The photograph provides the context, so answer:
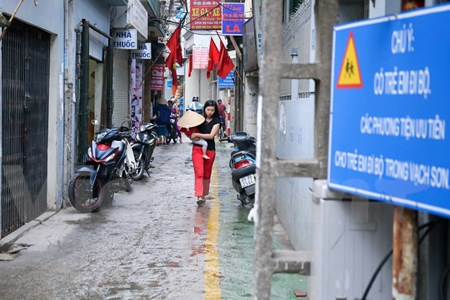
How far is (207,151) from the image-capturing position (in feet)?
35.3

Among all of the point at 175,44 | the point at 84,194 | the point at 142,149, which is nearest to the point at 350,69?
the point at 84,194

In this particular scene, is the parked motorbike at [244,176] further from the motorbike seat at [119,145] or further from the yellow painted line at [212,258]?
the motorbike seat at [119,145]

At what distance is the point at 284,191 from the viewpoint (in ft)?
28.3

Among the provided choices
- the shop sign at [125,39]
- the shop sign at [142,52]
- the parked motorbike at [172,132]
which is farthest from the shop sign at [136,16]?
the parked motorbike at [172,132]

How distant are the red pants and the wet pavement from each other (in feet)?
0.97

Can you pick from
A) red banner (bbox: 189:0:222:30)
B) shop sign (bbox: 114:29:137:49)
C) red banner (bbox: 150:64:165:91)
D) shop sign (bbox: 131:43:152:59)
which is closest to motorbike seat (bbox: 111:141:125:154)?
shop sign (bbox: 114:29:137:49)

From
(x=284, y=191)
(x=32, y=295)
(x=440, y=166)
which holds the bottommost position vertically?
(x=32, y=295)

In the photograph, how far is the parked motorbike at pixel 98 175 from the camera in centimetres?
961

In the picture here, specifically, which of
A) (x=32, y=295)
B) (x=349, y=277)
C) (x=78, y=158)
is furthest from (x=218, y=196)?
(x=349, y=277)

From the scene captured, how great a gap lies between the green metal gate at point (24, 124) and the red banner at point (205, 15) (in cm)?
1259

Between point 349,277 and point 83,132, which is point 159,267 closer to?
point 349,277

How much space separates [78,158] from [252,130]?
8.37 metres

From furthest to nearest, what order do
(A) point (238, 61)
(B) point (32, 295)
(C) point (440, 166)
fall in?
1. (A) point (238, 61)
2. (B) point (32, 295)
3. (C) point (440, 166)

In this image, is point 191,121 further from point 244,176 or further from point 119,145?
point 244,176
